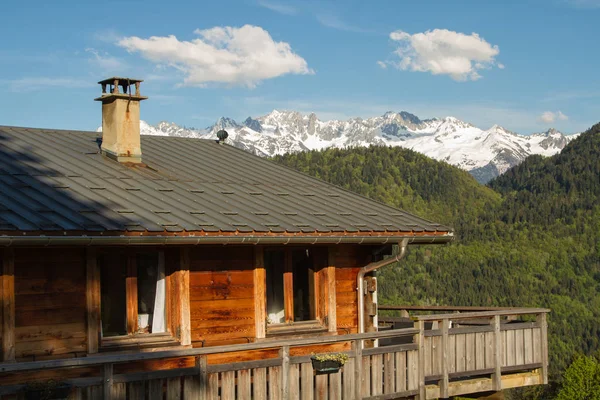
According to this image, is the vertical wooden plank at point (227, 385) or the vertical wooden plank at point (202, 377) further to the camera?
the vertical wooden plank at point (227, 385)

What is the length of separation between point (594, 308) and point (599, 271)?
10.7 metres

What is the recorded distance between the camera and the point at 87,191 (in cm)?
1358

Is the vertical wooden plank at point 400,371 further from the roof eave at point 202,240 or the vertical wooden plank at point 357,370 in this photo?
the roof eave at point 202,240

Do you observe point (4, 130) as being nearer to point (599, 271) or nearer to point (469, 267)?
point (469, 267)

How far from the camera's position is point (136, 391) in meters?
10.9

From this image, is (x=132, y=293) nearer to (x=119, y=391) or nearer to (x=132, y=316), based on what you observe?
(x=132, y=316)

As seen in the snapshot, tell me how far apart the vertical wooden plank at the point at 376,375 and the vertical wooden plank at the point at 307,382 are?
1.19 metres

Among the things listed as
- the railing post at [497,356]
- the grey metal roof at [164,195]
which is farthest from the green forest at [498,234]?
the grey metal roof at [164,195]

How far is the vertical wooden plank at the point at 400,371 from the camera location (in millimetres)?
13914

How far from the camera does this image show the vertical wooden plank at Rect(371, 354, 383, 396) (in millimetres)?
13453

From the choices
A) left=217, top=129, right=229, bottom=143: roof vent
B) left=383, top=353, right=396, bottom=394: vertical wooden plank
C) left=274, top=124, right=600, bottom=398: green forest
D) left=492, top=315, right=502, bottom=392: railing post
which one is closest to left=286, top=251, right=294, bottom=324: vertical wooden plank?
left=383, top=353, right=396, bottom=394: vertical wooden plank

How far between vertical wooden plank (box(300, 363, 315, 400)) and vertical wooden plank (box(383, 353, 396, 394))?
1499 millimetres

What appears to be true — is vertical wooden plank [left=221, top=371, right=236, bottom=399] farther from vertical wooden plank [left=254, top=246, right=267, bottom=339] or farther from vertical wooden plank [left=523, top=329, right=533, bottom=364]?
vertical wooden plank [left=523, top=329, right=533, bottom=364]

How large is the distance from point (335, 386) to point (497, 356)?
3.74 meters
